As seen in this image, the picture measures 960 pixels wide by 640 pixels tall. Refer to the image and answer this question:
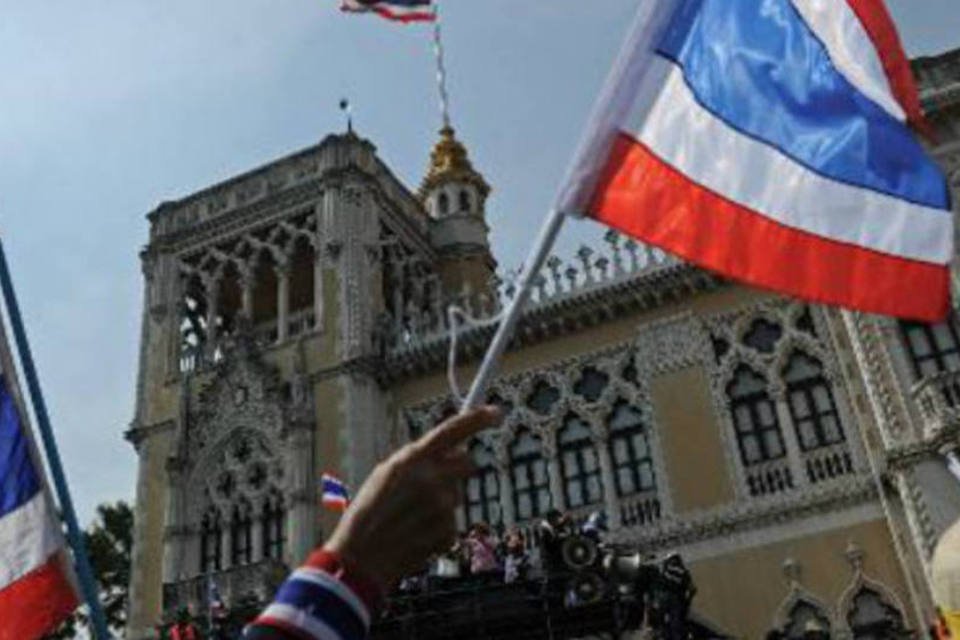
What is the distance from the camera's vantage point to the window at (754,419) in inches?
741

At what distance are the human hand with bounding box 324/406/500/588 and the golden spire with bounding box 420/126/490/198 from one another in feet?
93.7

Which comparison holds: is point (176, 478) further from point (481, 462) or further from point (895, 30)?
point (895, 30)

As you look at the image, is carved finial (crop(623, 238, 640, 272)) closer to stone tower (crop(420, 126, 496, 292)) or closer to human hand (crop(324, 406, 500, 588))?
stone tower (crop(420, 126, 496, 292))

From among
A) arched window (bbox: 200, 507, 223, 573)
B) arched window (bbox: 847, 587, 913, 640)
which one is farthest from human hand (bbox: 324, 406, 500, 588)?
arched window (bbox: 200, 507, 223, 573)

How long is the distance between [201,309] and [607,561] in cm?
1709

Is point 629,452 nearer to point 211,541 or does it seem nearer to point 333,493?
point 333,493

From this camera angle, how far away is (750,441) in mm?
19031

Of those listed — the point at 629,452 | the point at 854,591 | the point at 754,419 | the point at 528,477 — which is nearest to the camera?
the point at 854,591

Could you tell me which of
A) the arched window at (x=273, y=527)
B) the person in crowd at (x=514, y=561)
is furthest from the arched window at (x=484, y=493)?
the person in crowd at (x=514, y=561)

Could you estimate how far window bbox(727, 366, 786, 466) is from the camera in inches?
741

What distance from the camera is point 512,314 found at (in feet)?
10.2

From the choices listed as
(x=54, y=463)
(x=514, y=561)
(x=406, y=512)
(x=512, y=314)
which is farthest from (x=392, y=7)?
(x=514, y=561)

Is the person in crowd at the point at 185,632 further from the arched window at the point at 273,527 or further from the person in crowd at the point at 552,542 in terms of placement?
the person in crowd at the point at 552,542

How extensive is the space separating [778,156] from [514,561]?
11.1 meters
